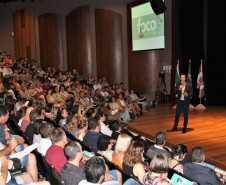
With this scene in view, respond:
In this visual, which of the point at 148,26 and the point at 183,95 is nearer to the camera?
the point at 183,95

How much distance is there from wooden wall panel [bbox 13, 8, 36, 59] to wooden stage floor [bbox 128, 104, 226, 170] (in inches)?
376

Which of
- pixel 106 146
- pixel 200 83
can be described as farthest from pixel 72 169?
pixel 200 83

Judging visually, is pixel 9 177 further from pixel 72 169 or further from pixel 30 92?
pixel 30 92

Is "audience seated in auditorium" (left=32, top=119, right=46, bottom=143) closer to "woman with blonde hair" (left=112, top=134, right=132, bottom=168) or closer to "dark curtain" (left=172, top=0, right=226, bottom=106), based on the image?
"woman with blonde hair" (left=112, top=134, right=132, bottom=168)

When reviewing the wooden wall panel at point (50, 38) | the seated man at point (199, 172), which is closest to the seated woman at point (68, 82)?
the wooden wall panel at point (50, 38)

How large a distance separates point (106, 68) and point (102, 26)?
6.30 ft

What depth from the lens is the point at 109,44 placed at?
1212cm

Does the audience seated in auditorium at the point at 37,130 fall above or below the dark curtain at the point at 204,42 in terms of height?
below

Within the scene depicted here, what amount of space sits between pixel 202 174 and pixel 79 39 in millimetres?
11528

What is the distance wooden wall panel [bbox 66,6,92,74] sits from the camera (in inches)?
512

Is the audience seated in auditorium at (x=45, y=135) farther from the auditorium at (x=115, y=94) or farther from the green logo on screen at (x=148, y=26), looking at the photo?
the green logo on screen at (x=148, y=26)

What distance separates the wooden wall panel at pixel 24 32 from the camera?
14.8m

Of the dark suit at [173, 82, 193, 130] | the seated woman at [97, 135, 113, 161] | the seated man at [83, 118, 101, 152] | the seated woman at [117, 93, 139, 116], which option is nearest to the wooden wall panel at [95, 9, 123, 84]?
the seated woman at [117, 93, 139, 116]

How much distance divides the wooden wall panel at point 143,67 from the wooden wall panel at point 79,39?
2577mm
